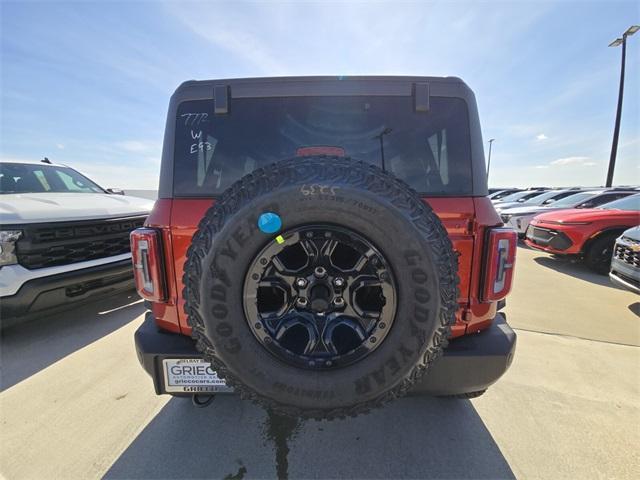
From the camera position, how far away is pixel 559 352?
9.09 feet

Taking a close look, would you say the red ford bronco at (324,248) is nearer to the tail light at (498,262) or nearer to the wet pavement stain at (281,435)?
the tail light at (498,262)

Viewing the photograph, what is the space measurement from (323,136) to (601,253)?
650 cm

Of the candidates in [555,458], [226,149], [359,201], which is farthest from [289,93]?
[555,458]

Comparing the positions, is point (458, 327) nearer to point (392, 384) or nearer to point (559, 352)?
point (392, 384)

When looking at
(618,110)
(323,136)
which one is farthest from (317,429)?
(618,110)

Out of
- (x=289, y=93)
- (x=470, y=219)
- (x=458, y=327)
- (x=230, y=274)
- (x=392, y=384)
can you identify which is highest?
(x=289, y=93)

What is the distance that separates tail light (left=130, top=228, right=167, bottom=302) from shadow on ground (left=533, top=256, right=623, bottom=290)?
6505 mm

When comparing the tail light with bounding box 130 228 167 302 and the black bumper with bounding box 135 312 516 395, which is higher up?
the tail light with bounding box 130 228 167 302

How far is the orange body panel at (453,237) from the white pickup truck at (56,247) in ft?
7.31

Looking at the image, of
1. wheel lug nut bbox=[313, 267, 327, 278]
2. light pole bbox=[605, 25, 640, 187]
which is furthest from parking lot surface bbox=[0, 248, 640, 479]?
light pole bbox=[605, 25, 640, 187]

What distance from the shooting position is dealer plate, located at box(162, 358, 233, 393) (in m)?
1.50

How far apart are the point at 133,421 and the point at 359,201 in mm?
2079

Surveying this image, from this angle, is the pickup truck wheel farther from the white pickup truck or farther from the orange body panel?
the white pickup truck

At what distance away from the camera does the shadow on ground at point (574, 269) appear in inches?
203
